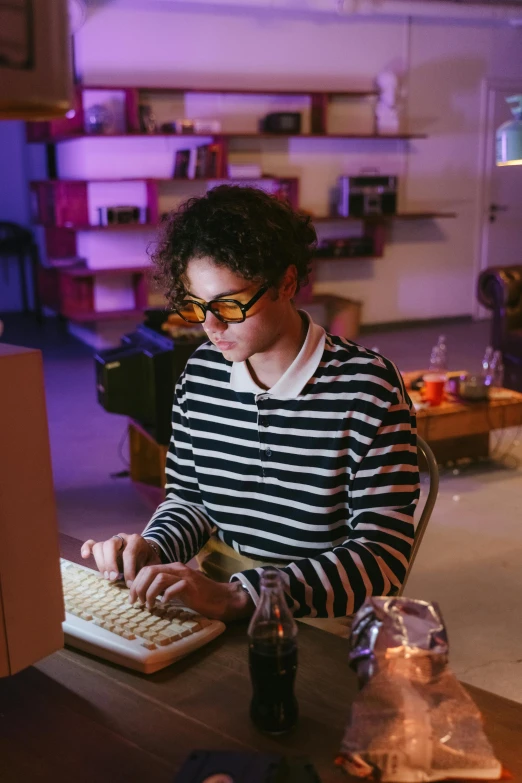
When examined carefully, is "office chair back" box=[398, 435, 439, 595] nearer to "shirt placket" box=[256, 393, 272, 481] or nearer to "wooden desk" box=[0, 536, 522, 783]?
"shirt placket" box=[256, 393, 272, 481]

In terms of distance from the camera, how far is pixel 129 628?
1.13m

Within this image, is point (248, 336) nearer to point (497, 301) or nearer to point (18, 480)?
point (18, 480)

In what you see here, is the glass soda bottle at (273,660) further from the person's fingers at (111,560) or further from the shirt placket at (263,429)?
the shirt placket at (263,429)

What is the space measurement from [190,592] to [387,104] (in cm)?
693

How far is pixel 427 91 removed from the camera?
7652mm

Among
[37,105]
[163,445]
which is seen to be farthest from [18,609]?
[163,445]

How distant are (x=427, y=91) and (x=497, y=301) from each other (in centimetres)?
316

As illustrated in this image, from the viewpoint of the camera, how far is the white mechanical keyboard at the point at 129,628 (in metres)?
1.08

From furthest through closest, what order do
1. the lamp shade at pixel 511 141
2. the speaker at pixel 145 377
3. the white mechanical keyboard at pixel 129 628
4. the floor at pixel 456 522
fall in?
the speaker at pixel 145 377, the lamp shade at pixel 511 141, the floor at pixel 456 522, the white mechanical keyboard at pixel 129 628

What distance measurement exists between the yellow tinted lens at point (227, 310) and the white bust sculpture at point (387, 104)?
21.5 ft

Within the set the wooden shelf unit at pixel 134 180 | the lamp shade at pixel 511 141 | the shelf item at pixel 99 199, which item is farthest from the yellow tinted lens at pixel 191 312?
the wooden shelf unit at pixel 134 180

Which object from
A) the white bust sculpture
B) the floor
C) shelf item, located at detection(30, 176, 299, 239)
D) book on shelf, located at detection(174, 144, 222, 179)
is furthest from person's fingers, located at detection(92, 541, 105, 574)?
the white bust sculpture

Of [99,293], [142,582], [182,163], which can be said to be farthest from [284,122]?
[142,582]

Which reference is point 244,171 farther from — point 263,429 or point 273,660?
point 273,660
